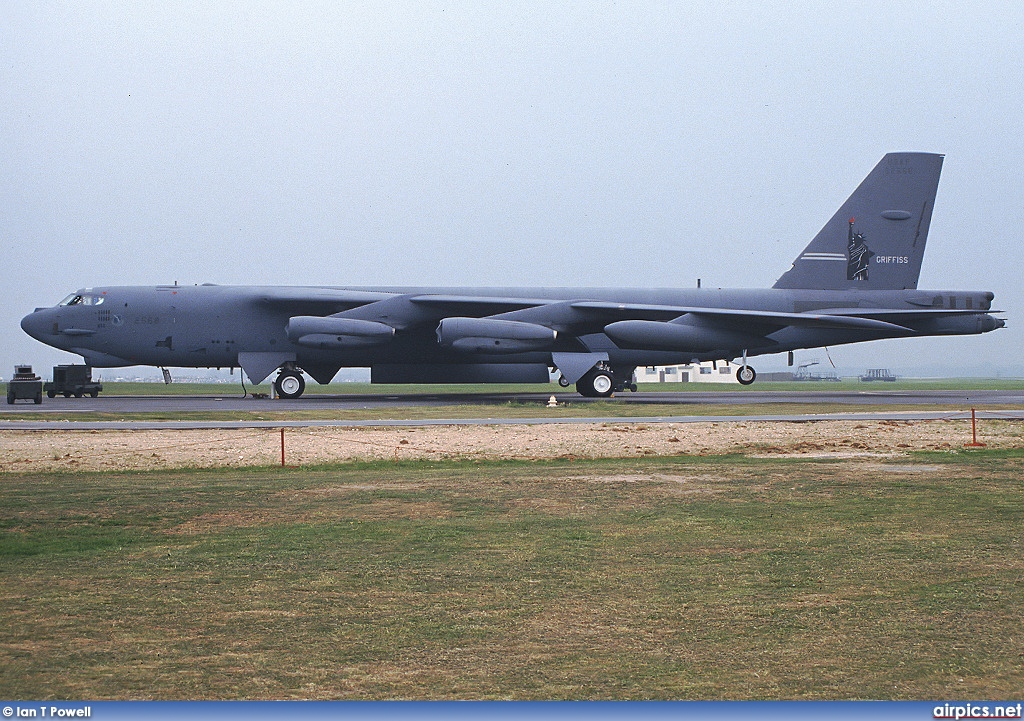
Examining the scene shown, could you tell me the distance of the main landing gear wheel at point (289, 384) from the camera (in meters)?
32.7

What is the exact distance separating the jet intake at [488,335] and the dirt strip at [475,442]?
10.5 m

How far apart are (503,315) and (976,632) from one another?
2743 cm

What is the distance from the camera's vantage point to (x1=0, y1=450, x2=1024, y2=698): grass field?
4.76m

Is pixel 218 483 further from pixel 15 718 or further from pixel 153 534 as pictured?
pixel 15 718

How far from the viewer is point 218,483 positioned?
42.3ft

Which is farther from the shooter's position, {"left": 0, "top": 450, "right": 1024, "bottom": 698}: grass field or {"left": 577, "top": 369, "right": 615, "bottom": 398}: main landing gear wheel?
{"left": 577, "top": 369, "right": 615, "bottom": 398}: main landing gear wheel

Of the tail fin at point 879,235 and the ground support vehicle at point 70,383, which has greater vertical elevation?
the tail fin at point 879,235

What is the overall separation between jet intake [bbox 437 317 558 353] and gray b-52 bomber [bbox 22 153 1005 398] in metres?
0.04

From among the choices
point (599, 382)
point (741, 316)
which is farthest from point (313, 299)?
point (741, 316)

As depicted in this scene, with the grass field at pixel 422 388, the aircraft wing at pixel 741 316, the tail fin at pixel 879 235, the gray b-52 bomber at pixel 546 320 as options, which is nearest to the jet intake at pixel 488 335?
the gray b-52 bomber at pixel 546 320

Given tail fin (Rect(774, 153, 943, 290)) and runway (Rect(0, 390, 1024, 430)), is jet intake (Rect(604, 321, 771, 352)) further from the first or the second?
tail fin (Rect(774, 153, 943, 290))

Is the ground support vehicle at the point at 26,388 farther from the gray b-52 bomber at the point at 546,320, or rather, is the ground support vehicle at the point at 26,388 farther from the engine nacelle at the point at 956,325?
the engine nacelle at the point at 956,325

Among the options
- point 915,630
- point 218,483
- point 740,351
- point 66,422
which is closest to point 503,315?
point 740,351

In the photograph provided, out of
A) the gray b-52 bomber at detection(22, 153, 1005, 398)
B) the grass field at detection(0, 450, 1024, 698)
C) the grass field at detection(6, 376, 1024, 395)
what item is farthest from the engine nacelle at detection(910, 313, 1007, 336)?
the grass field at detection(0, 450, 1024, 698)
